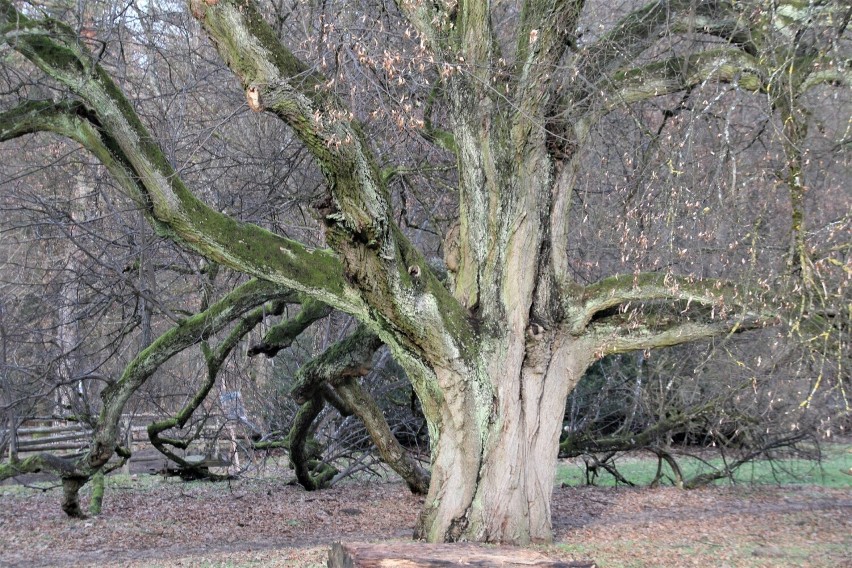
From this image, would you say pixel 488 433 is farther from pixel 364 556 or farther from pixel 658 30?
pixel 658 30

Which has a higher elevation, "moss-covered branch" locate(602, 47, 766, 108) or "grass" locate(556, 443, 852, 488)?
"moss-covered branch" locate(602, 47, 766, 108)

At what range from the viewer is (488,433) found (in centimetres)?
843

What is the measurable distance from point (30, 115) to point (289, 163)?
3.75m

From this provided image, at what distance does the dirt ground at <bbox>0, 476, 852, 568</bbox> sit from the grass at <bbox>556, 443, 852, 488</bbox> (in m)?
0.65

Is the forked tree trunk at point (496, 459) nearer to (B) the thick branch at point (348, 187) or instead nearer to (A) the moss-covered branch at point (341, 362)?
(B) the thick branch at point (348, 187)

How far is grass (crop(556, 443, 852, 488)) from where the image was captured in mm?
15023

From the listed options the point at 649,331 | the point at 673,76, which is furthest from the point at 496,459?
the point at 673,76

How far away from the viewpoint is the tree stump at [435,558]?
5.51 metres

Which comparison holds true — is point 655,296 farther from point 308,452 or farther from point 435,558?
point 308,452

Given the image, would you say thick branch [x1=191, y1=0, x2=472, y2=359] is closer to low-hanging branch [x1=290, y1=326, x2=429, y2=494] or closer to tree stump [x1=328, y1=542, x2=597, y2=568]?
low-hanging branch [x1=290, y1=326, x2=429, y2=494]

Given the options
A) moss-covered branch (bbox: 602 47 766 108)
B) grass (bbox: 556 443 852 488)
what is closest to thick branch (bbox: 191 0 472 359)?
moss-covered branch (bbox: 602 47 766 108)

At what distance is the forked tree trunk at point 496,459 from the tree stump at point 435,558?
2385 mm

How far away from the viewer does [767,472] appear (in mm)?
15945

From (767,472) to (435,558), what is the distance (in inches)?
481
